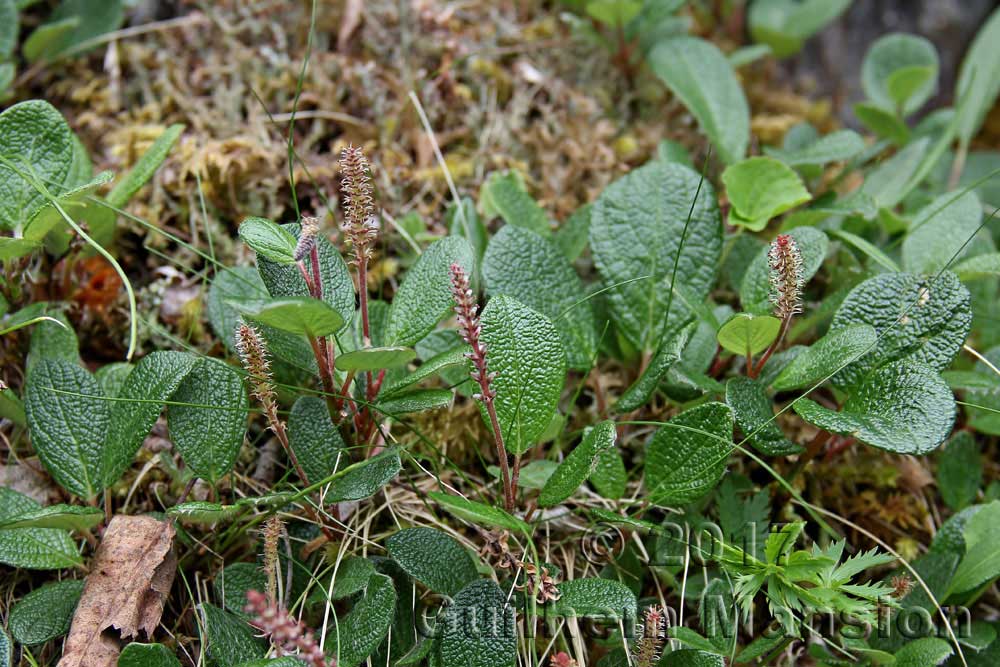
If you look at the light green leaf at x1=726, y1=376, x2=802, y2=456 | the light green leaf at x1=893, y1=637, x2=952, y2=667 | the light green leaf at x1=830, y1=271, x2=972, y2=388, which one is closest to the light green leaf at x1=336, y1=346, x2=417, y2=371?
the light green leaf at x1=726, y1=376, x2=802, y2=456

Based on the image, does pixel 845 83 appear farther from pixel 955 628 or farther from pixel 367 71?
pixel 955 628

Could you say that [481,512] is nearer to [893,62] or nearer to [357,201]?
[357,201]

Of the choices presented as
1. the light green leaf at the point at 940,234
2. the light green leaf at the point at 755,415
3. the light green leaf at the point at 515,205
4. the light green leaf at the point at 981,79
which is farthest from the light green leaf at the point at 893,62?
the light green leaf at the point at 755,415

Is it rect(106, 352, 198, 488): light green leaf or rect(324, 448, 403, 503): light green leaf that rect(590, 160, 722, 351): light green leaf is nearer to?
rect(324, 448, 403, 503): light green leaf

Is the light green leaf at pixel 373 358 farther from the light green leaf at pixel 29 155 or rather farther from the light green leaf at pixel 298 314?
the light green leaf at pixel 29 155

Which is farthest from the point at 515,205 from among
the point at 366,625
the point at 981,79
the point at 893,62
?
the point at 981,79

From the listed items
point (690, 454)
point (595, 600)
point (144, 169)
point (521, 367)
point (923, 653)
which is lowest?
point (923, 653)
